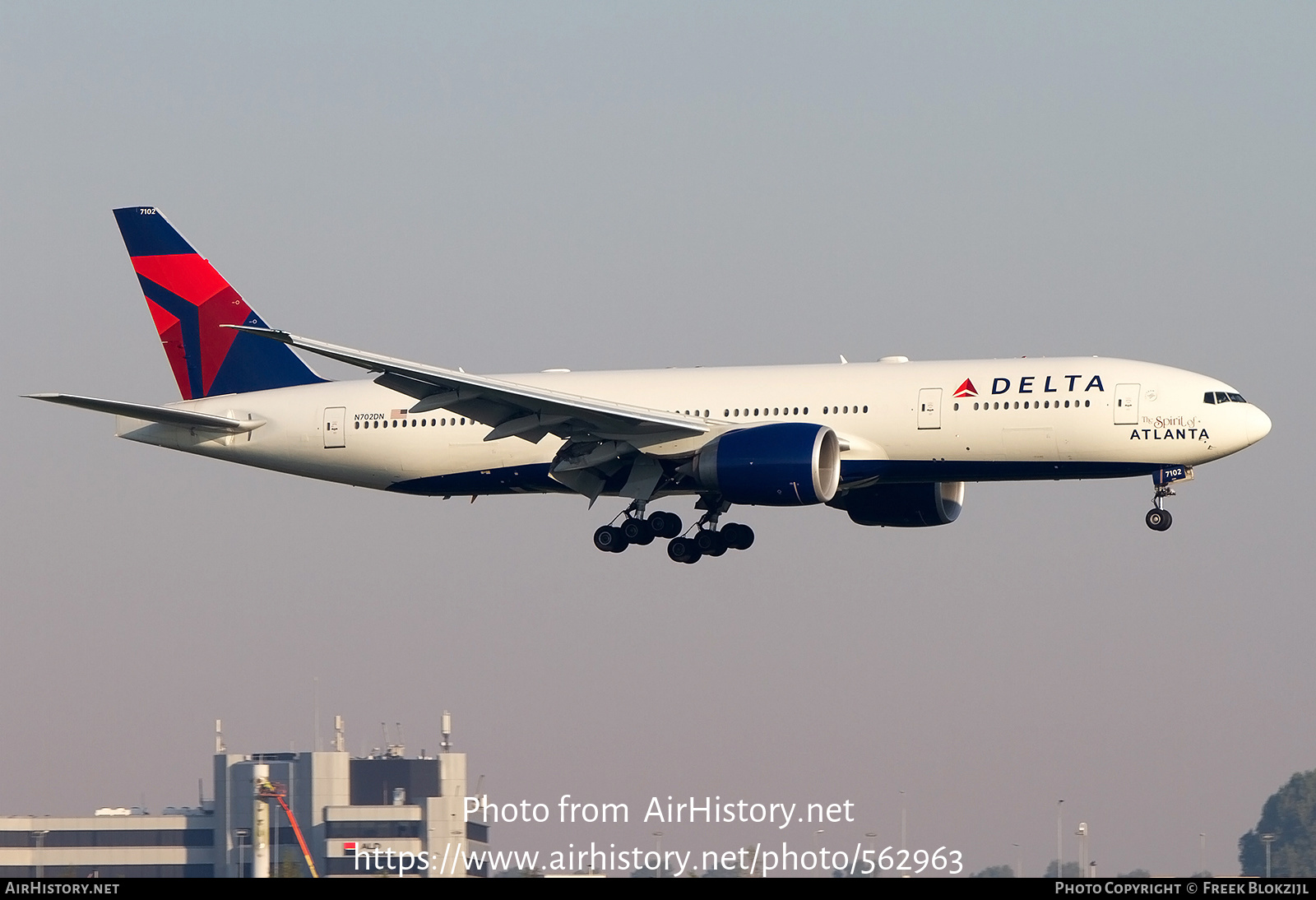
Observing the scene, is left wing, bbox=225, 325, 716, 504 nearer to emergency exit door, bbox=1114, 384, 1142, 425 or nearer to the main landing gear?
the main landing gear

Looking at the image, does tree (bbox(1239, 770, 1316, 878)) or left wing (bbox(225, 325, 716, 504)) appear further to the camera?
→ tree (bbox(1239, 770, 1316, 878))

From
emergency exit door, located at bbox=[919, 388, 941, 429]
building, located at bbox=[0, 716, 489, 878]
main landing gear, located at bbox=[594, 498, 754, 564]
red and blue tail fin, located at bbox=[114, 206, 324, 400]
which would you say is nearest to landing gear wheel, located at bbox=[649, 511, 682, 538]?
main landing gear, located at bbox=[594, 498, 754, 564]

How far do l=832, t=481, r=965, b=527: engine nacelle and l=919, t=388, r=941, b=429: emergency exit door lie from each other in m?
5.25

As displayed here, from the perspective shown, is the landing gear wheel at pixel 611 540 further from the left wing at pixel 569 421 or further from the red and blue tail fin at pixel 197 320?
the red and blue tail fin at pixel 197 320

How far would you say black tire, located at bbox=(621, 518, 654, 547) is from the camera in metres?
47.1

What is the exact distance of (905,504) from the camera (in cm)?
4812

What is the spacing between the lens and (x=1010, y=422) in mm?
41781

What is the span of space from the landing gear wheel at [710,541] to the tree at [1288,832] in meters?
33.0

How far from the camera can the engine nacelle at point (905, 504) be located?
1885 inches

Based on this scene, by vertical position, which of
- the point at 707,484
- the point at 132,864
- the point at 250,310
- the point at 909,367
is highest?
the point at 250,310
